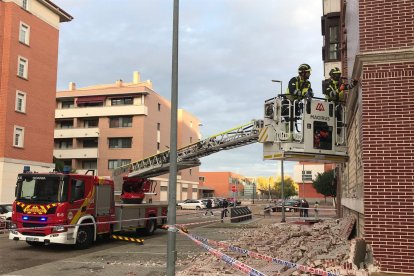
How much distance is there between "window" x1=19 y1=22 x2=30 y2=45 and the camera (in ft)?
110

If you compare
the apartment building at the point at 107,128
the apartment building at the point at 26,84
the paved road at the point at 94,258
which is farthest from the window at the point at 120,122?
the paved road at the point at 94,258

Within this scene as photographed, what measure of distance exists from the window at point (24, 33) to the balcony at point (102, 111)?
28.4 meters

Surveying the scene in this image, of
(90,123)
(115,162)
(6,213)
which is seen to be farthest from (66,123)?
(6,213)

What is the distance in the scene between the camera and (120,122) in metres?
63.7

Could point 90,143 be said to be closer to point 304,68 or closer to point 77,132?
point 77,132

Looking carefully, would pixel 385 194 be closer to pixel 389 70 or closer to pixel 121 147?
pixel 389 70

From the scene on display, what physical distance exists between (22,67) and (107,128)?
3034 centimetres

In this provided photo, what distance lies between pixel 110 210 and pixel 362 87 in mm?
11426

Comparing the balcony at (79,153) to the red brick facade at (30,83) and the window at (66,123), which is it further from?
the red brick facade at (30,83)

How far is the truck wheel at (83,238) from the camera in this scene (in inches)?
607

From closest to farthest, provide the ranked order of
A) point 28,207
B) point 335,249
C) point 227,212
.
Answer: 1. point 335,249
2. point 28,207
3. point 227,212

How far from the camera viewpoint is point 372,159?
8625 millimetres

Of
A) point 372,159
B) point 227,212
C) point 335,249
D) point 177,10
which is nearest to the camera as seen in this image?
point 177,10

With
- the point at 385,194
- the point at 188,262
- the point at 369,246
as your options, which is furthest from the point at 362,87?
the point at 188,262
